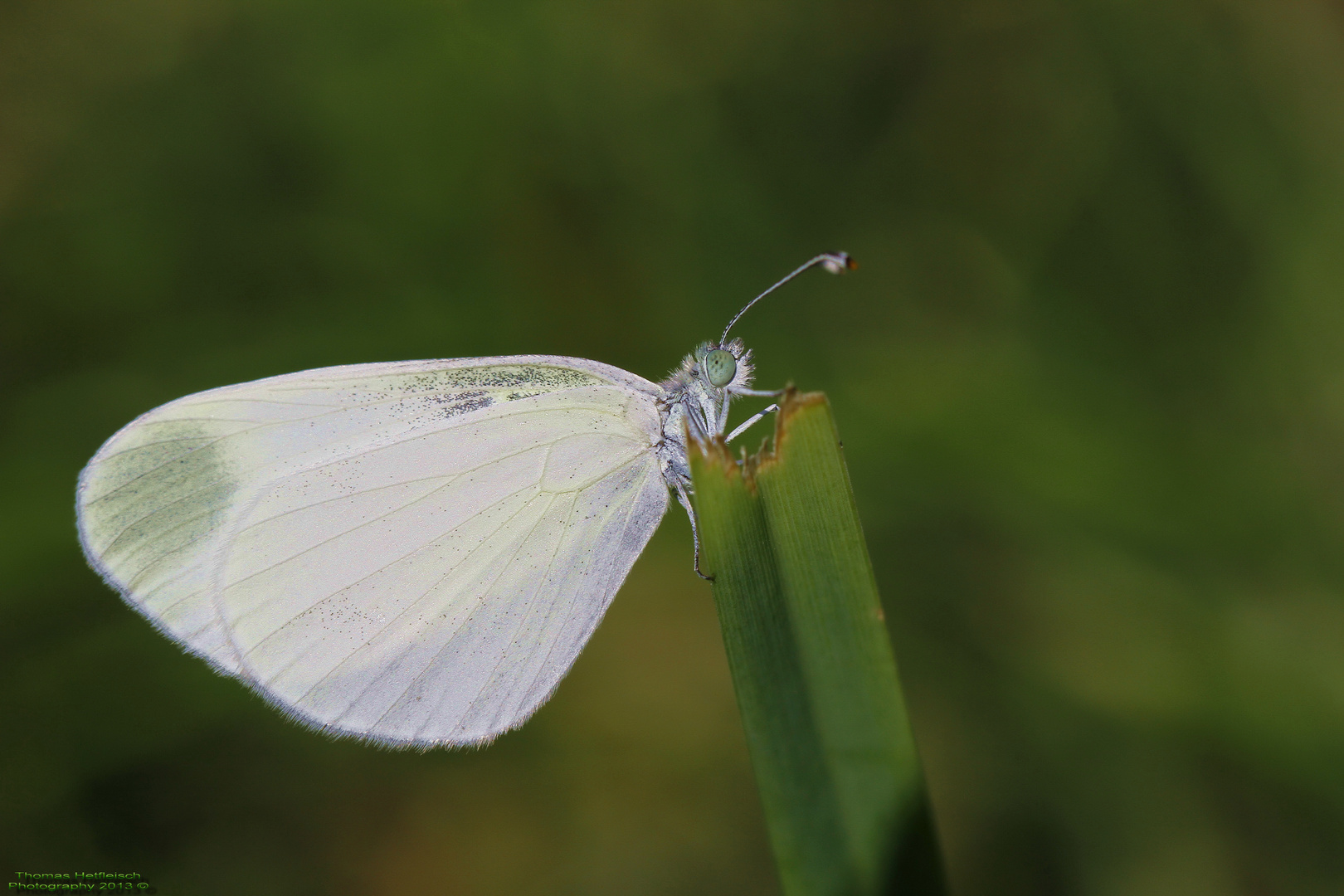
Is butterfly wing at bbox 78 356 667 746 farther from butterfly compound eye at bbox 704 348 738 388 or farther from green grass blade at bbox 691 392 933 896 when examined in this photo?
green grass blade at bbox 691 392 933 896

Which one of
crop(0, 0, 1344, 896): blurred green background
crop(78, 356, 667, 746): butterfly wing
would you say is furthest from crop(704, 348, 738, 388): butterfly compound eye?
crop(0, 0, 1344, 896): blurred green background

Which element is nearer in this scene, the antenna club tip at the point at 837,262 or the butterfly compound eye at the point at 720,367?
the antenna club tip at the point at 837,262

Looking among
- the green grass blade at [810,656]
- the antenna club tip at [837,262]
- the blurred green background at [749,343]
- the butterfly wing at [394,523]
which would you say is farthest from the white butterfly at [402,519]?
the blurred green background at [749,343]

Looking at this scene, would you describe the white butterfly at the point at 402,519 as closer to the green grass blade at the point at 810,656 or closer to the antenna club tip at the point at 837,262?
the antenna club tip at the point at 837,262

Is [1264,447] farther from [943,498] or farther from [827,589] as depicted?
[827,589]

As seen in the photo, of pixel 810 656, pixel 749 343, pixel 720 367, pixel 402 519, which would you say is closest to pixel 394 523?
pixel 402 519

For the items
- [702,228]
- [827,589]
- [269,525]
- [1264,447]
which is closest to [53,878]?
[269,525]

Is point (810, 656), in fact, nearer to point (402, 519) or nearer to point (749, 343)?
point (402, 519)

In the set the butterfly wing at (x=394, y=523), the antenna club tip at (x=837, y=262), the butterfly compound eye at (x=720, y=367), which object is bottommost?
the butterfly wing at (x=394, y=523)
